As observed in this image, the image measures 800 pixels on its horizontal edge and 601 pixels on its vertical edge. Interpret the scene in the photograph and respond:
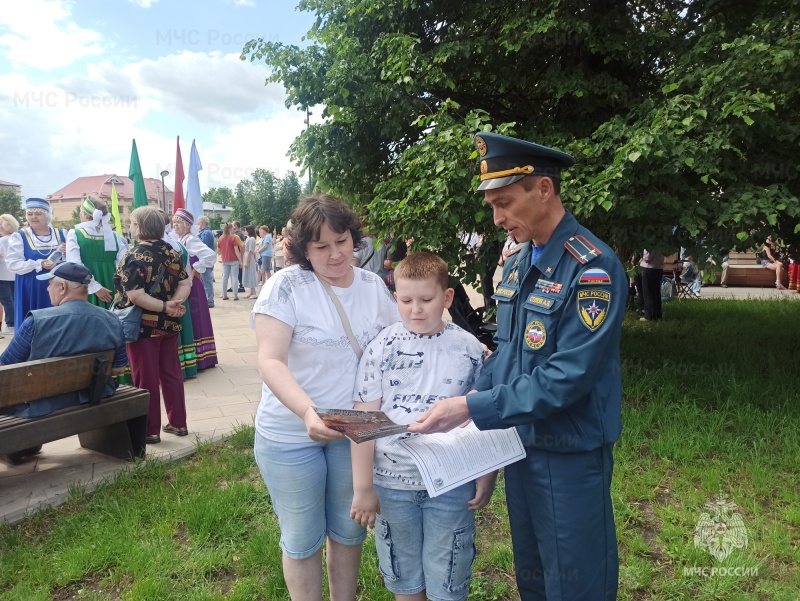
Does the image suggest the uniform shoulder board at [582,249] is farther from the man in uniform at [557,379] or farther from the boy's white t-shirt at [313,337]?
the boy's white t-shirt at [313,337]

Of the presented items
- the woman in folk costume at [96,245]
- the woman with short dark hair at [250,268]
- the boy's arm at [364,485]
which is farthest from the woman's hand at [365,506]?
the woman with short dark hair at [250,268]

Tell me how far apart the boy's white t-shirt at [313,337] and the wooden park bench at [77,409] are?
237 centimetres

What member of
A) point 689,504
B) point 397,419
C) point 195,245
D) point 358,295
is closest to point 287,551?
point 397,419

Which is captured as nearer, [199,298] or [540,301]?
[540,301]

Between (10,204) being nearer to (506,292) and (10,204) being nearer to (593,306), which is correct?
(506,292)

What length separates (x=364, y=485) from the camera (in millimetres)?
Answer: 1962

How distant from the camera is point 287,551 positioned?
7.22 feet

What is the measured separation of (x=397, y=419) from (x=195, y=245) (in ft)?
19.0

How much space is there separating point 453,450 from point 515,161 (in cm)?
95

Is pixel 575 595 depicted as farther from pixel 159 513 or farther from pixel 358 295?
pixel 159 513

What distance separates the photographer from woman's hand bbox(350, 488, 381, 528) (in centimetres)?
197

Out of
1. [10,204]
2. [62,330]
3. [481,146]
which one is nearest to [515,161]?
[481,146]

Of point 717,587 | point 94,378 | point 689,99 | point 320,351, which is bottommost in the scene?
point 717,587

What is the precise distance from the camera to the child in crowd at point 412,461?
195 cm
